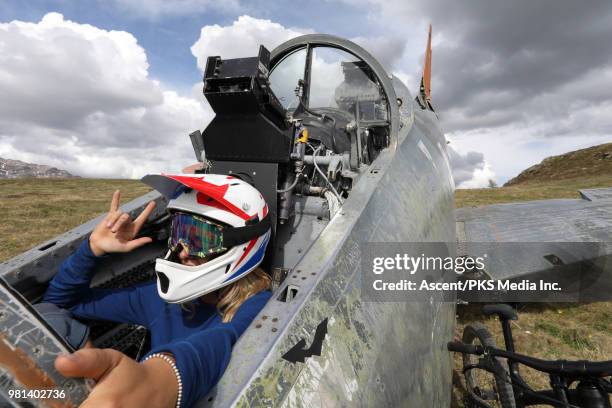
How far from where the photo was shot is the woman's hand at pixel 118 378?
701 mm

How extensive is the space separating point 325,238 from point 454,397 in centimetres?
265

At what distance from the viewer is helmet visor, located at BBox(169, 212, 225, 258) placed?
5.25ft

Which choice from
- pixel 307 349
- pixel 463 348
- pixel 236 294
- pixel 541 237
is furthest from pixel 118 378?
pixel 541 237

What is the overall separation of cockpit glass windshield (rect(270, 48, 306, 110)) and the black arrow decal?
287cm

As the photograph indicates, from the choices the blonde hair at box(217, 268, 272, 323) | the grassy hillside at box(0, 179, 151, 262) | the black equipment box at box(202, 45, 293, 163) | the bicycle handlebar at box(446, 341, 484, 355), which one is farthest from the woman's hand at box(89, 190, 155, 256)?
the grassy hillside at box(0, 179, 151, 262)

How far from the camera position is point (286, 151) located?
2.46 m

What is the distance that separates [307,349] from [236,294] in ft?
2.04

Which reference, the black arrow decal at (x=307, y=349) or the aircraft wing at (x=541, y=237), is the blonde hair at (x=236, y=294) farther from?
the aircraft wing at (x=541, y=237)

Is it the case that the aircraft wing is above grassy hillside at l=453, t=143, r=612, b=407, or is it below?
above

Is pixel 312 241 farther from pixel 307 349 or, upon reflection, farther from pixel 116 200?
pixel 307 349

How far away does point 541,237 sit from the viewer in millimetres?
5035

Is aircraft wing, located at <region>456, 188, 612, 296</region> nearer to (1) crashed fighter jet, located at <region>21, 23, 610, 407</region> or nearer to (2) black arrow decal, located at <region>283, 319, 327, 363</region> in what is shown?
(1) crashed fighter jet, located at <region>21, 23, 610, 407</region>

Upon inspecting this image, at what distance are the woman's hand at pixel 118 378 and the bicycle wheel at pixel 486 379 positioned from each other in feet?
7.22

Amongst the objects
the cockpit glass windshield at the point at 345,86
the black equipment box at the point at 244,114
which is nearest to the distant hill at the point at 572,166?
the cockpit glass windshield at the point at 345,86
